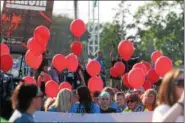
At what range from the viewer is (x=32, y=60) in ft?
43.4

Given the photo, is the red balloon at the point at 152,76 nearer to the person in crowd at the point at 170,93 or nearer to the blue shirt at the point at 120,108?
the blue shirt at the point at 120,108

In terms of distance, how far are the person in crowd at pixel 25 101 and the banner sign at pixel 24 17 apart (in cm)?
1567

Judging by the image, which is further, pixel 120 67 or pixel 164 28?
pixel 164 28

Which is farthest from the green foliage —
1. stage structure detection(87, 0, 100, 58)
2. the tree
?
stage structure detection(87, 0, 100, 58)

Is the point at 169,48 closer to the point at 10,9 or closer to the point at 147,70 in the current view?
the point at 10,9

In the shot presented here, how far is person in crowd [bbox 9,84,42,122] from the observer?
564 centimetres

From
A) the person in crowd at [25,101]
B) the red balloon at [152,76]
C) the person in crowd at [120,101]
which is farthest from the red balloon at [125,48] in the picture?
the person in crowd at [25,101]

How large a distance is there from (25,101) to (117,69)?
10224 mm

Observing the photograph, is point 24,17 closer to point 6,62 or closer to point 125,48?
point 125,48

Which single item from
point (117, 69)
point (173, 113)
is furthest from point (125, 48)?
point (173, 113)

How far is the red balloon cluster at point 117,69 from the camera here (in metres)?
15.7

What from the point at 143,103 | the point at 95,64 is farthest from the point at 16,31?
the point at 143,103

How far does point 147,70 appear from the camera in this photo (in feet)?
47.4

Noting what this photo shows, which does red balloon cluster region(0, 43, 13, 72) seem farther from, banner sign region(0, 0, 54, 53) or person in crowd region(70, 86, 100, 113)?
banner sign region(0, 0, 54, 53)
